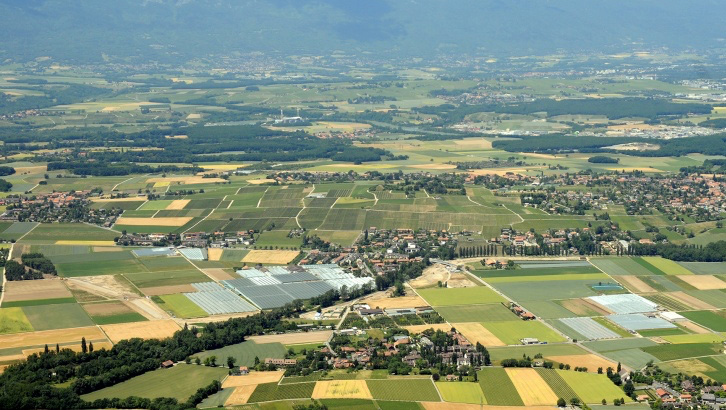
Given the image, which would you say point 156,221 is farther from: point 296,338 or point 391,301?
point 296,338

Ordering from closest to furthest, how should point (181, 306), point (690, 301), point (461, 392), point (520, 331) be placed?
point (461, 392)
point (520, 331)
point (181, 306)
point (690, 301)

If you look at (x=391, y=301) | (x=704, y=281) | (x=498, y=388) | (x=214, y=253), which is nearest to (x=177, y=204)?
(x=214, y=253)

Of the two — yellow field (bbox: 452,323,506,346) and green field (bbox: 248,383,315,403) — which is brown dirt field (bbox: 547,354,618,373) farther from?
green field (bbox: 248,383,315,403)

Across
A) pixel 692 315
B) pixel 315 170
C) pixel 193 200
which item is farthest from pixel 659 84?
pixel 692 315

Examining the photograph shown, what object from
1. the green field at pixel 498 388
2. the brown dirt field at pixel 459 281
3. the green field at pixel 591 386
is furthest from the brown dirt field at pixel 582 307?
the green field at pixel 498 388

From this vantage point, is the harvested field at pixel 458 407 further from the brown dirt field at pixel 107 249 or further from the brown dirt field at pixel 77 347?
the brown dirt field at pixel 107 249

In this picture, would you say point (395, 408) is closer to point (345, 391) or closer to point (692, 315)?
point (345, 391)
